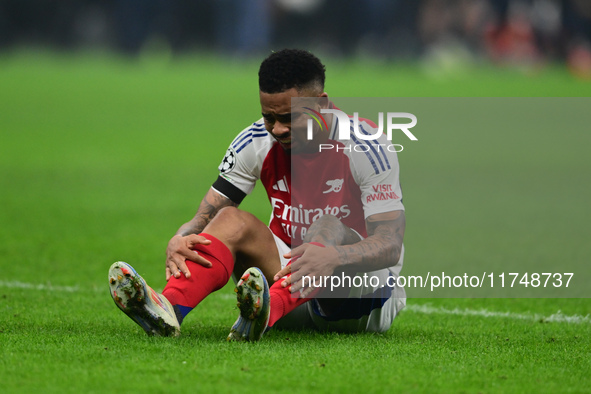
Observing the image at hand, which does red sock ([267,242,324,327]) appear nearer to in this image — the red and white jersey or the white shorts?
the white shorts

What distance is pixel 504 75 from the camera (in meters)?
29.1

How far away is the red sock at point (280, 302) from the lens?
14.3 ft

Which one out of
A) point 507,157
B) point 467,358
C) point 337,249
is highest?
point 337,249

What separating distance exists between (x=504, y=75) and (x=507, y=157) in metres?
13.9

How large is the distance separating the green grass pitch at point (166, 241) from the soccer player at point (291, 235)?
0.17m

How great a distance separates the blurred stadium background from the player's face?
24098 millimetres

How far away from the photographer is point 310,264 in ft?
14.2

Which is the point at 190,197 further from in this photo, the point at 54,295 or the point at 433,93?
the point at 433,93

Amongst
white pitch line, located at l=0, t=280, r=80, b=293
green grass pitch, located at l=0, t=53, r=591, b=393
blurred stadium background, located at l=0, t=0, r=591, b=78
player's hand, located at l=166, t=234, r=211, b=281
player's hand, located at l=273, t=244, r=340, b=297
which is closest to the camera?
green grass pitch, located at l=0, t=53, r=591, b=393

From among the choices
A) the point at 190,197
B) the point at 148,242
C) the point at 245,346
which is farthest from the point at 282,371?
the point at 190,197

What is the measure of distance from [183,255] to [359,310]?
96 cm

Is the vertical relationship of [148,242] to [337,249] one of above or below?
below

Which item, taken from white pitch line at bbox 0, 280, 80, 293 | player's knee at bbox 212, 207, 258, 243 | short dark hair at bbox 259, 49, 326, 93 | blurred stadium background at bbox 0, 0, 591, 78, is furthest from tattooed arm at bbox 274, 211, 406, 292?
blurred stadium background at bbox 0, 0, 591, 78

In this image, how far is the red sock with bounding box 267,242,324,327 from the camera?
4363mm
